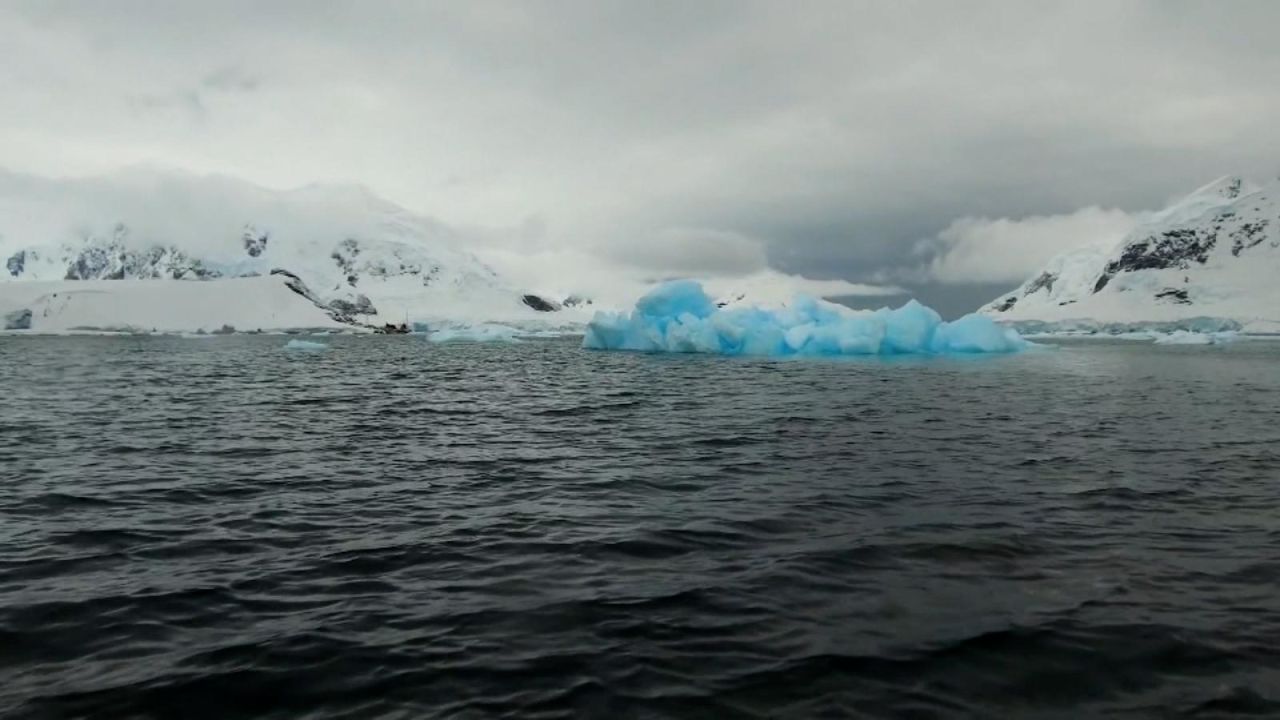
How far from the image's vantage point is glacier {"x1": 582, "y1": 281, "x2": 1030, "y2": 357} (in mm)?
50688

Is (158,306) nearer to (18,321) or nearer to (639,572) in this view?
(18,321)

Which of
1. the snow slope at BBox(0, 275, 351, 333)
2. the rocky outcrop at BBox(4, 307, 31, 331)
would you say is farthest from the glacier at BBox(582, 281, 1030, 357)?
the rocky outcrop at BBox(4, 307, 31, 331)

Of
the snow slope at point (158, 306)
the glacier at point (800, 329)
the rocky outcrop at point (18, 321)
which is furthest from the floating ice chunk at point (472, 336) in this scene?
the rocky outcrop at point (18, 321)

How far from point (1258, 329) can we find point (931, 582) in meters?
190

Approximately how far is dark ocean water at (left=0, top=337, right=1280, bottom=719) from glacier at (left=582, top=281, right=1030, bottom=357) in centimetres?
3408

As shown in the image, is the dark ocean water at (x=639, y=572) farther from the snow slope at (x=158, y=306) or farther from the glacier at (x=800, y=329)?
the snow slope at (x=158, y=306)

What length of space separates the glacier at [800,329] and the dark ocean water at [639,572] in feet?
112

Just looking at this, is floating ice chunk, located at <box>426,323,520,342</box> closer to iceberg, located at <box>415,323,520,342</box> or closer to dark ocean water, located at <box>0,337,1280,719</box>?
iceberg, located at <box>415,323,520,342</box>

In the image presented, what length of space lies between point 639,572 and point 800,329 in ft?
155

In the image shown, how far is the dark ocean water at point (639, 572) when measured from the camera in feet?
16.2

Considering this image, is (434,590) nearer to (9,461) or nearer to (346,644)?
(346,644)

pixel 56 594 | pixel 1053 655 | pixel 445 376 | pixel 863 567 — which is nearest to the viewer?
pixel 1053 655

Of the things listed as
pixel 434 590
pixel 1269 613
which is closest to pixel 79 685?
pixel 434 590

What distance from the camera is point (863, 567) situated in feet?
24.1
